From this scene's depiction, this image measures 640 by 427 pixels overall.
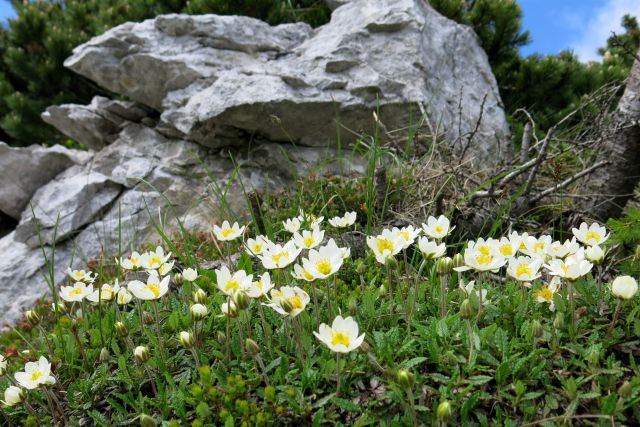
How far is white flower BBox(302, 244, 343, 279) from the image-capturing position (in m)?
1.85

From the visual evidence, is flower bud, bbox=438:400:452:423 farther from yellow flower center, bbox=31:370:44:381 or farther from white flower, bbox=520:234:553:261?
yellow flower center, bbox=31:370:44:381

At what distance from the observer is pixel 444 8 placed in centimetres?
746

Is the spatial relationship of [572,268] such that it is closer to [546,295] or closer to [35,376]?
[546,295]

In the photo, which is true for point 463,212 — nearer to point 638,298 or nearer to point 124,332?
point 638,298

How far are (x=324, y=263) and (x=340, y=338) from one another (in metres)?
0.35

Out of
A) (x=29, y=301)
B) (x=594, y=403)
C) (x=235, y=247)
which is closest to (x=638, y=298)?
(x=594, y=403)

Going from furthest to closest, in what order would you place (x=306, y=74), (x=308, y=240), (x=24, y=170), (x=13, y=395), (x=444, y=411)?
(x=24, y=170), (x=306, y=74), (x=308, y=240), (x=13, y=395), (x=444, y=411)

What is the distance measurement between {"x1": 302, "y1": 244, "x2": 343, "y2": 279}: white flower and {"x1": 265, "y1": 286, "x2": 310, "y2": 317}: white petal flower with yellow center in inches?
3.7

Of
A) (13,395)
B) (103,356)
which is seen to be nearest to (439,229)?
(103,356)

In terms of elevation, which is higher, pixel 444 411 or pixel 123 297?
pixel 444 411

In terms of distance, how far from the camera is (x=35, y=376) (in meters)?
1.91

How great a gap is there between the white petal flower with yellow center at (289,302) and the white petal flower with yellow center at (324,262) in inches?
3.7

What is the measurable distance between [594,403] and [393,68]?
14.6 feet

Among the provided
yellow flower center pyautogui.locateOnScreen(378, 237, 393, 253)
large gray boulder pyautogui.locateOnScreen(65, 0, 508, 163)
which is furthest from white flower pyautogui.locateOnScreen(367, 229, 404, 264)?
large gray boulder pyautogui.locateOnScreen(65, 0, 508, 163)
